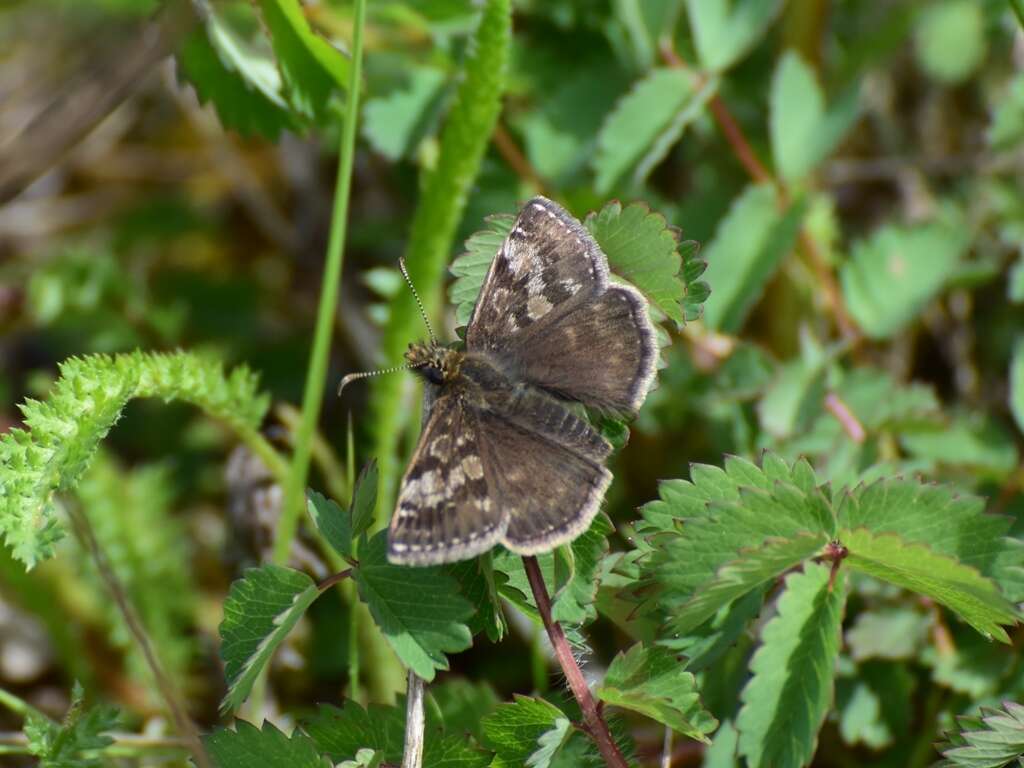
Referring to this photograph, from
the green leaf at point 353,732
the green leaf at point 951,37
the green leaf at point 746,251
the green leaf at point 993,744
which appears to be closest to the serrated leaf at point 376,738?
the green leaf at point 353,732

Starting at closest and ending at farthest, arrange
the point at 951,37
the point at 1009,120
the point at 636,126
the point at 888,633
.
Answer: the point at 888,633 < the point at 636,126 < the point at 1009,120 < the point at 951,37

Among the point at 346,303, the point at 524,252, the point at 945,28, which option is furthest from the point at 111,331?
the point at 945,28

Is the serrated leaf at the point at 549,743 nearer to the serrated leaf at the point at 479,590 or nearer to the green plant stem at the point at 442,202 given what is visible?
the serrated leaf at the point at 479,590

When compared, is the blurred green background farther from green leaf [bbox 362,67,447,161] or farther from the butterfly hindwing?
the butterfly hindwing

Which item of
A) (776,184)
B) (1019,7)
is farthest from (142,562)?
(1019,7)

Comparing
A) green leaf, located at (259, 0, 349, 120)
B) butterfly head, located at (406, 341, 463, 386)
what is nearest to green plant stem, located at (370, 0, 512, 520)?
green leaf, located at (259, 0, 349, 120)

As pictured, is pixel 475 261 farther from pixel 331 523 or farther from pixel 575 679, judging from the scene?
pixel 575 679

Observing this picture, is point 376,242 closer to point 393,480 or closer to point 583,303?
point 393,480
